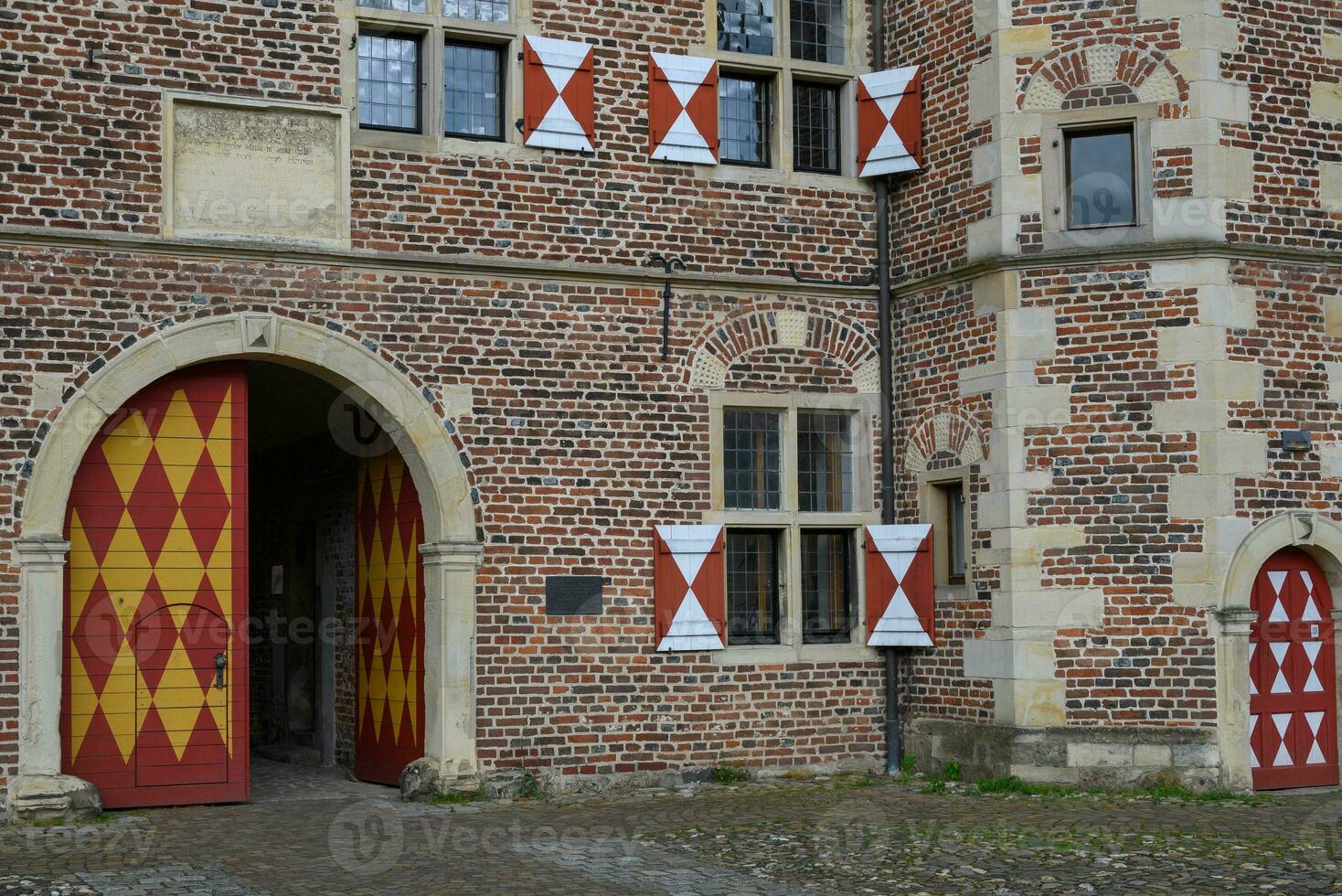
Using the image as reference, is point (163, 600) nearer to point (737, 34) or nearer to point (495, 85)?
point (495, 85)

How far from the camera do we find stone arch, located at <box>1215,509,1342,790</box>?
39.9 feet

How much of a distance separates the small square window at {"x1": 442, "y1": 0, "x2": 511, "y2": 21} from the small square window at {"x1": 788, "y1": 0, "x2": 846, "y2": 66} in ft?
8.14

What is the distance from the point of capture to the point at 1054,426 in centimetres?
1263

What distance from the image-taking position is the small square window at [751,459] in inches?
527

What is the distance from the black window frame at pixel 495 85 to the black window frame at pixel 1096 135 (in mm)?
4299

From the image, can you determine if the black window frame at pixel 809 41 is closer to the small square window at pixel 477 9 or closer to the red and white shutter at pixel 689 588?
the small square window at pixel 477 9

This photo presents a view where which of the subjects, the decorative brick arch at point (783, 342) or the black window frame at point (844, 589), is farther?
the black window frame at point (844, 589)

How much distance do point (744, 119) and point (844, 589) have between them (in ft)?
12.9

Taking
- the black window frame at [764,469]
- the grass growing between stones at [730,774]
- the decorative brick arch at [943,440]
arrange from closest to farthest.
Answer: the grass growing between stones at [730,774], the decorative brick arch at [943,440], the black window frame at [764,469]

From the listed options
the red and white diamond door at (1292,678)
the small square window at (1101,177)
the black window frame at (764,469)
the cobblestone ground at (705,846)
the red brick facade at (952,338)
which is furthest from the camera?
the black window frame at (764,469)

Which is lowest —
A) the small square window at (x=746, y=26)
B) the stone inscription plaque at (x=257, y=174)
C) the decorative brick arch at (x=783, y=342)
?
the decorative brick arch at (x=783, y=342)

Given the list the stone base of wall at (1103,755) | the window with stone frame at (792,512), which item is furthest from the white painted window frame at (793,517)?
the stone base of wall at (1103,755)

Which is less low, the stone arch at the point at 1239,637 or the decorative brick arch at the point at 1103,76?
the decorative brick arch at the point at 1103,76

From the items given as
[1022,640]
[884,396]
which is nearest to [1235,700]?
[1022,640]
